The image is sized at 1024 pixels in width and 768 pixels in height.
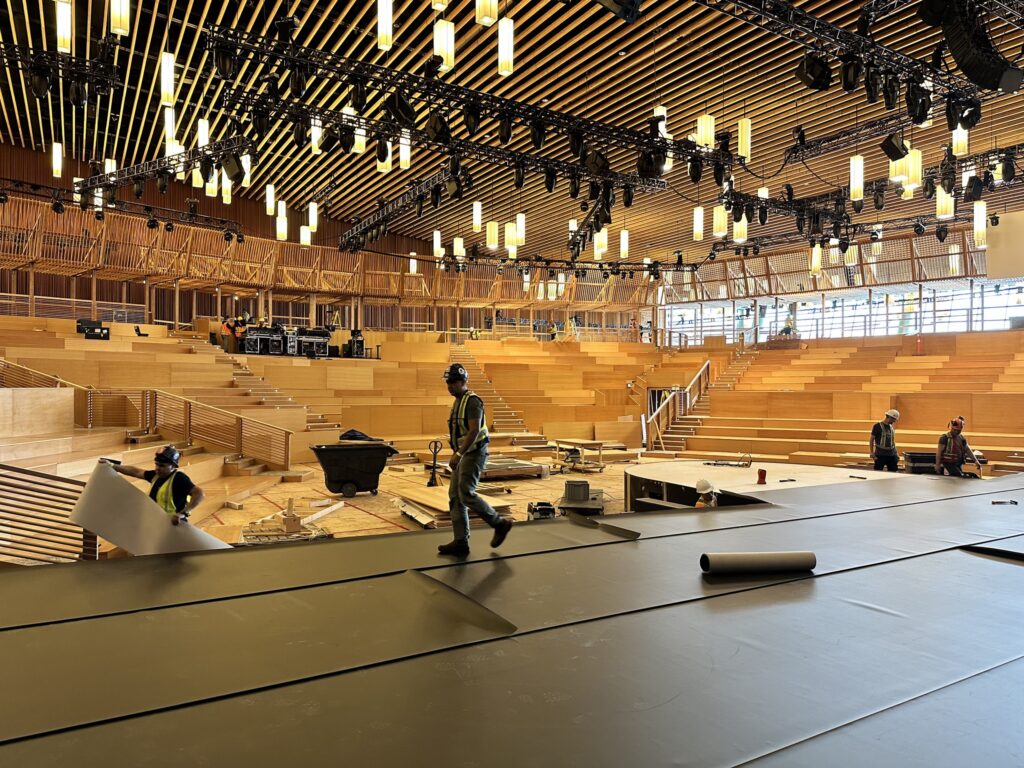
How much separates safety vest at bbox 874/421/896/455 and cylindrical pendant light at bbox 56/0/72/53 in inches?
382

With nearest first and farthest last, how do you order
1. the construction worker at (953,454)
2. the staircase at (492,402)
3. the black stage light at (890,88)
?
the black stage light at (890,88) → the construction worker at (953,454) → the staircase at (492,402)

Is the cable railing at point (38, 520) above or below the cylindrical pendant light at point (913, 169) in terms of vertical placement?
below

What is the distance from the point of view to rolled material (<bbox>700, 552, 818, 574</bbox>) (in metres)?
3.28

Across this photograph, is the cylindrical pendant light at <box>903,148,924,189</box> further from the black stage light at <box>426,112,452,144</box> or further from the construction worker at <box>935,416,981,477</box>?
the black stage light at <box>426,112,452,144</box>

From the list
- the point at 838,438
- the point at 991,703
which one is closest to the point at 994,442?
the point at 838,438

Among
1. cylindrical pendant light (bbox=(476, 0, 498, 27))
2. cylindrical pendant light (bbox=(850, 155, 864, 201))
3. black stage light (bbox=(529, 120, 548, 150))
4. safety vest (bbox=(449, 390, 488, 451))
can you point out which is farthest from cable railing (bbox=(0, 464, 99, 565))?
cylindrical pendant light (bbox=(850, 155, 864, 201))

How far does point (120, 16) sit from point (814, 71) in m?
6.75

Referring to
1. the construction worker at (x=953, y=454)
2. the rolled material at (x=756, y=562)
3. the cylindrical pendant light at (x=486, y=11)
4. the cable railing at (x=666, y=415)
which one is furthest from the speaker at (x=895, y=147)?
the cable railing at (x=666, y=415)

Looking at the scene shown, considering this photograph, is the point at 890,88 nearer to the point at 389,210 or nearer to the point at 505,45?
the point at 505,45

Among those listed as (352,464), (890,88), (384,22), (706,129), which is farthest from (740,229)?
(384,22)

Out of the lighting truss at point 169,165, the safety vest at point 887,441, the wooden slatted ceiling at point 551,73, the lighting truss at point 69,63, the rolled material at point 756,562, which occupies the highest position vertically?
the wooden slatted ceiling at point 551,73

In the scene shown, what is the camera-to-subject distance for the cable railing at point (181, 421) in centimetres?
1002

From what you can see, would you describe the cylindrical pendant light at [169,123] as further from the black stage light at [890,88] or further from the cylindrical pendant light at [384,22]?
the black stage light at [890,88]

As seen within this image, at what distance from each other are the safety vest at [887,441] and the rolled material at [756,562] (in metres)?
6.19
